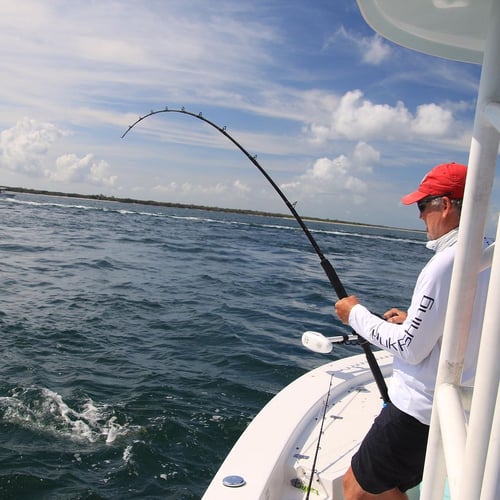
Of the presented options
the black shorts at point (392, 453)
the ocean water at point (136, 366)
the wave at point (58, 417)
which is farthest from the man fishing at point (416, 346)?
the wave at point (58, 417)

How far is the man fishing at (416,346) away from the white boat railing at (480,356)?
0.53 metres

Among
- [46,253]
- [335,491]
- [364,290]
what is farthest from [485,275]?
[46,253]

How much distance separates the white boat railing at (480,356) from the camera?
0.71 meters

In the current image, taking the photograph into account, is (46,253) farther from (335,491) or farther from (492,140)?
(492,140)

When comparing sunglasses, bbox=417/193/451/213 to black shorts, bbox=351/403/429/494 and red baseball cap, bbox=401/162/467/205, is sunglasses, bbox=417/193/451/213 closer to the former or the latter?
red baseball cap, bbox=401/162/467/205

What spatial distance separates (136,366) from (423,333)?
17.0 feet

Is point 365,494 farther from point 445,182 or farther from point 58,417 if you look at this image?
point 58,417

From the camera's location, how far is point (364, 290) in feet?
46.7

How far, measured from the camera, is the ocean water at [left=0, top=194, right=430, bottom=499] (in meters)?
3.97

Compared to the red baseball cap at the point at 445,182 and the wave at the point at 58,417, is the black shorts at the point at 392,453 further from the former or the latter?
the wave at the point at 58,417

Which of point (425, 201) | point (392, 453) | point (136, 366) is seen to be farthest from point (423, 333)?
point (136, 366)

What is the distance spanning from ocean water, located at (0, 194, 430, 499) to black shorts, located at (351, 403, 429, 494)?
1.02 metres

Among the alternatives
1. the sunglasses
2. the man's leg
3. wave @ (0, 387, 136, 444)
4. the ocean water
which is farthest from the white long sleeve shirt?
wave @ (0, 387, 136, 444)

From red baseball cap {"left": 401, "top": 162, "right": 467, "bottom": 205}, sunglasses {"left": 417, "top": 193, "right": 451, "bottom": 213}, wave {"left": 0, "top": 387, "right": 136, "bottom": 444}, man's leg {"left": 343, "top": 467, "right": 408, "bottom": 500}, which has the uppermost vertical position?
red baseball cap {"left": 401, "top": 162, "right": 467, "bottom": 205}
